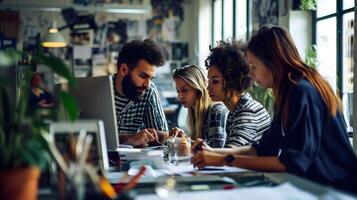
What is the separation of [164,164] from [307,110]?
0.59 m

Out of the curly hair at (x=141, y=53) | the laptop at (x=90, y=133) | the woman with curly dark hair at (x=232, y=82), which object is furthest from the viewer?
the curly hair at (x=141, y=53)

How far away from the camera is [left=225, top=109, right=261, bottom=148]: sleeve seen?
209cm

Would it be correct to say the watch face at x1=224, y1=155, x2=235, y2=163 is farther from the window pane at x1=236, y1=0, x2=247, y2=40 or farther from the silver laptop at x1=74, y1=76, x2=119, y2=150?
the window pane at x1=236, y1=0, x2=247, y2=40

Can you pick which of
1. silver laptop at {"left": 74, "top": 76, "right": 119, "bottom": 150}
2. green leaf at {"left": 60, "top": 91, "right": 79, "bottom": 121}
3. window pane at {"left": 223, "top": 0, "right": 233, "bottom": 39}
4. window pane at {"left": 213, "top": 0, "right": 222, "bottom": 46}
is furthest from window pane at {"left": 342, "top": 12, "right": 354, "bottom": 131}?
window pane at {"left": 213, "top": 0, "right": 222, "bottom": 46}

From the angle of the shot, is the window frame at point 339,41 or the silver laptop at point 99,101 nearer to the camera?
the silver laptop at point 99,101

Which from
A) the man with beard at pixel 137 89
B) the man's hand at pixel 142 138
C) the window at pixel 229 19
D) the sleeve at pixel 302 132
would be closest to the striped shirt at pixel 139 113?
the man with beard at pixel 137 89

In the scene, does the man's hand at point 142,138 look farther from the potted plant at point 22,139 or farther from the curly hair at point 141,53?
the potted plant at point 22,139

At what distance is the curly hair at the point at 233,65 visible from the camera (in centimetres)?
237

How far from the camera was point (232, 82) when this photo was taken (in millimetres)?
2365

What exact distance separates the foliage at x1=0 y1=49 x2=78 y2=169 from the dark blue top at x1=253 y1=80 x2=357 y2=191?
0.77 meters

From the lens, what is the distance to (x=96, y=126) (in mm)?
1400

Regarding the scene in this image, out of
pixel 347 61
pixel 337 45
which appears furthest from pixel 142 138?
pixel 337 45

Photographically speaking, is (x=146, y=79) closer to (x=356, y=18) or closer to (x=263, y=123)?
(x=263, y=123)

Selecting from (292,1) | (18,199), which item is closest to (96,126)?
(18,199)
